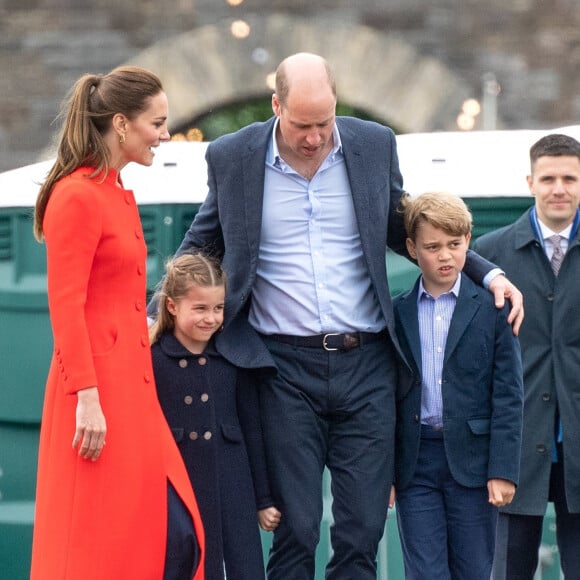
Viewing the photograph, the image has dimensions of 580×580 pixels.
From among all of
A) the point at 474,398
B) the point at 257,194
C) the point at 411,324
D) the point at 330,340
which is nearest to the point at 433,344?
the point at 411,324

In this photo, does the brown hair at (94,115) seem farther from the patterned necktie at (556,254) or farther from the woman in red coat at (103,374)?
the patterned necktie at (556,254)

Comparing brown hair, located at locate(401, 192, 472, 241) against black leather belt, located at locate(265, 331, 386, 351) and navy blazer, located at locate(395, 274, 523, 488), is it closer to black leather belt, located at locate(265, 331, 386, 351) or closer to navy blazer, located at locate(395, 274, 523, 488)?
navy blazer, located at locate(395, 274, 523, 488)

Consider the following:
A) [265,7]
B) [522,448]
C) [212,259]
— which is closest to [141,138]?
[212,259]

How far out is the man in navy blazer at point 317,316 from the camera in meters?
3.96

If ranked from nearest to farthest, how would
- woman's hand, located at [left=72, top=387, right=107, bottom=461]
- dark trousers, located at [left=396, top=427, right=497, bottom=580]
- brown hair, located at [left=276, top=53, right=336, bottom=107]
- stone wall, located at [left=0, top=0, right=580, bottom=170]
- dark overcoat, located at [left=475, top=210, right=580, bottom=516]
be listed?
woman's hand, located at [left=72, top=387, right=107, bottom=461] < brown hair, located at [left=276, top=53, right=336, bottom=107] < dark trousers, located at [left=396, top=427, right=497, bottom=580] < dark overcoat, located at [left=475, top=210, right=580, bottom=516] < stone wall, located at [left=0, top=0, right=580, bottom=170]

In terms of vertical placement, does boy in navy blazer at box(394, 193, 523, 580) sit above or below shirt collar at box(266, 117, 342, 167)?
below

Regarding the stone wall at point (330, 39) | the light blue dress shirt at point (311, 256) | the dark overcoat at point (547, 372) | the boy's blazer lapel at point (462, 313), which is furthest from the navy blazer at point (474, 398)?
the stone wall at point (330, 39)

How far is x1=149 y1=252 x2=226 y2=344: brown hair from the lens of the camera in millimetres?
3969

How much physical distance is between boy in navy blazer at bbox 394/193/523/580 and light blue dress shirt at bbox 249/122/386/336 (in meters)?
0.20

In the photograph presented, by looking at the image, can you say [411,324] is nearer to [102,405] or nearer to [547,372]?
[547,372]

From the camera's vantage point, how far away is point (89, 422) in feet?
11.6

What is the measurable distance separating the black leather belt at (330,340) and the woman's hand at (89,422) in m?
0.65

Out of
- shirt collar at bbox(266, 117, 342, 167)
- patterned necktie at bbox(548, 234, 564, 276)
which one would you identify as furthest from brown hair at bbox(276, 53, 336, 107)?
patterned necktie at bbox(548, 234, 564, 276)

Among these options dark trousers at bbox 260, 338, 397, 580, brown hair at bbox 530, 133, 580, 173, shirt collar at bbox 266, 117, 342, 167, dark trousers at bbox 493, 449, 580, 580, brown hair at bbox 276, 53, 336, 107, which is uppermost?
brown hair at bbox 276, 53, 336, 107
